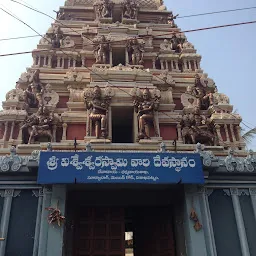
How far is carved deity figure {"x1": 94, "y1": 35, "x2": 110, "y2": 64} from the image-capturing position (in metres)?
15.5

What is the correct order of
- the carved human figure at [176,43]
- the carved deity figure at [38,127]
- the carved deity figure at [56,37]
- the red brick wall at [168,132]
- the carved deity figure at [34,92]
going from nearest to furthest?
the carved deity figure at [38,127] → the red brick wall at [168,132] → the carved deity figure at [34,92] → the carved deity figure at [56,37] → the carved human figure at [176,43]

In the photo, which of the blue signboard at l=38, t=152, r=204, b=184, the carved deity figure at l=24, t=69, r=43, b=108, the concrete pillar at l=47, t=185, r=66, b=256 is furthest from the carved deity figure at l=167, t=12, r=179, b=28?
the concrete pillar at l=47, t=185, r=66, b=256

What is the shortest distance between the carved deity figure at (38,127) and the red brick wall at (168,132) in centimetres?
503

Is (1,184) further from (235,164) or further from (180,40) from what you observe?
(180,40)

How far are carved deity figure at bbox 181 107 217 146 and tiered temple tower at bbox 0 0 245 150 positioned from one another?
0.15 feet

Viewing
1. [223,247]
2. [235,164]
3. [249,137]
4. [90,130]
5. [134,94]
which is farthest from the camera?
[249,137]

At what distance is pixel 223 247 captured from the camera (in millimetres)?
9031

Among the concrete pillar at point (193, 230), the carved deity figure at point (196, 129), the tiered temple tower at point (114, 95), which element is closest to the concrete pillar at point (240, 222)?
the concrete pillar at point (193, 230)

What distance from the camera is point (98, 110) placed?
12922 millimetres

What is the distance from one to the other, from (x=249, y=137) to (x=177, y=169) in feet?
44.1

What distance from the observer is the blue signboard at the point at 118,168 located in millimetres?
9000

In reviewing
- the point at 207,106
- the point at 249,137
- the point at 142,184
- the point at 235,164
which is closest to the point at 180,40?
the point at 207,106

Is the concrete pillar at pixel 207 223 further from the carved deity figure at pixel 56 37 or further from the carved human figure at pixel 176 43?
the carved deity figure at pixel 56 37

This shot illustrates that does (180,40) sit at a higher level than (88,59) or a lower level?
higher
